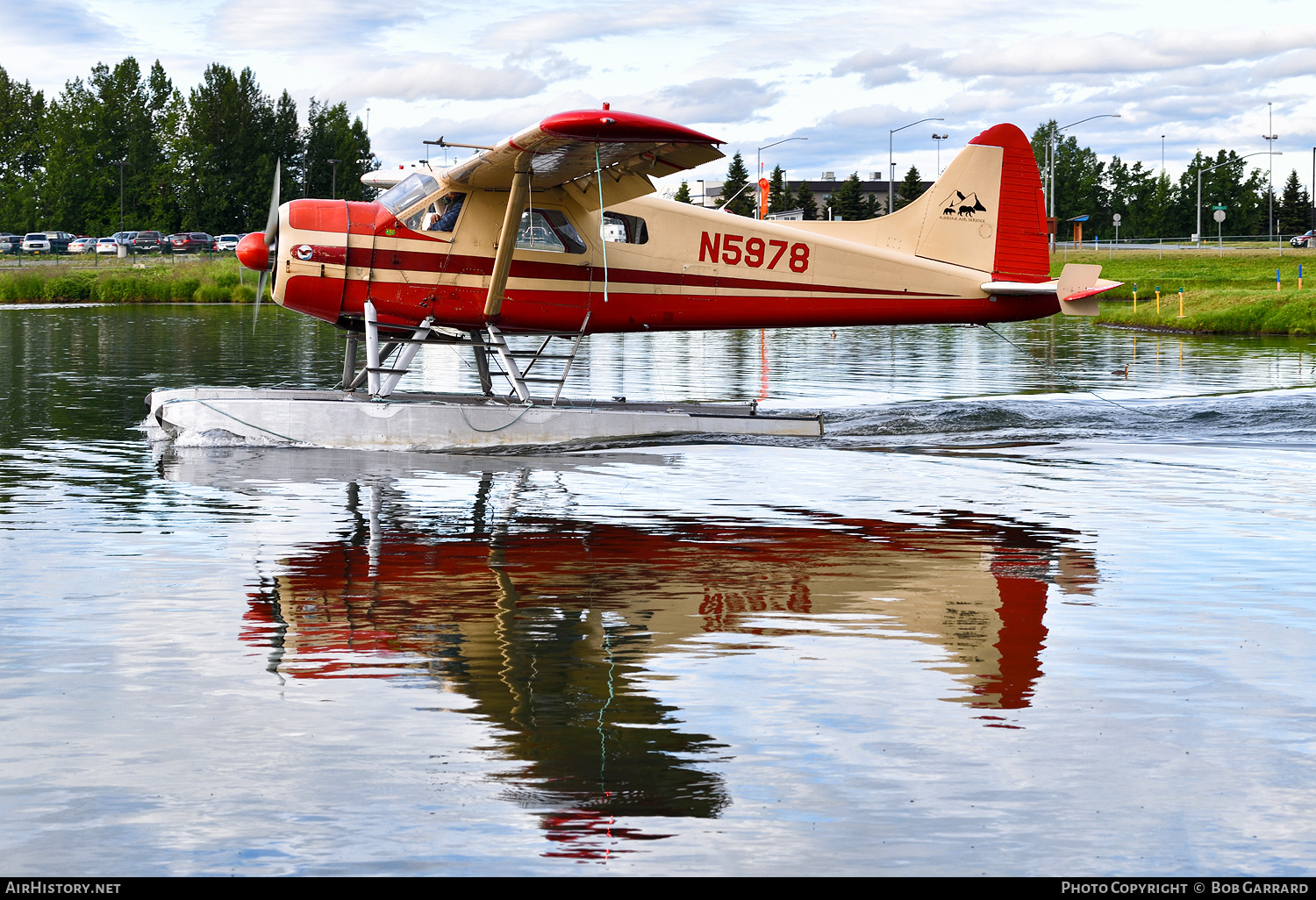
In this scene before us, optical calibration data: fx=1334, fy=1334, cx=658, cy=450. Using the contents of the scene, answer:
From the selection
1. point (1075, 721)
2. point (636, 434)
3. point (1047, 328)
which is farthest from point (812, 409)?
point (1047, 328)

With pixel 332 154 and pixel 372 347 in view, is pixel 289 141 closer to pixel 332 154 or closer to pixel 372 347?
pixel 332 154

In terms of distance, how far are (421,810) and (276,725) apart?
111cm

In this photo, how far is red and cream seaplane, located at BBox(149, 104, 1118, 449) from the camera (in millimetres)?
14094

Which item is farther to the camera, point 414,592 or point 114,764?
point 414,592

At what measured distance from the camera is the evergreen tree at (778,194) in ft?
339

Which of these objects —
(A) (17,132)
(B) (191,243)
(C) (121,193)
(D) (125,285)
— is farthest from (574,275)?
(A) (17,132)

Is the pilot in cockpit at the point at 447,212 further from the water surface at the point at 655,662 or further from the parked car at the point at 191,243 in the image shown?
the parked car at the point at 191,243

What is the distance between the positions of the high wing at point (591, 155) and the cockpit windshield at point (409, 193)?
0.94ft

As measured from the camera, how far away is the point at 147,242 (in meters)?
84.6

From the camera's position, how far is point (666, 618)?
23.6ft

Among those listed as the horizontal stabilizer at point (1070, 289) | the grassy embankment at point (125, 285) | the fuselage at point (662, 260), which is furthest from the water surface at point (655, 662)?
the grassy embankment at point (125, 285)

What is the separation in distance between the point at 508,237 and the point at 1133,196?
455 ft

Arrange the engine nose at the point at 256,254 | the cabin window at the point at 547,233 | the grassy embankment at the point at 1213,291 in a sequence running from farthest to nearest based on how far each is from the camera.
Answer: the grassy embankment at the point at 1213,291 < the cabin window at the point at 547,233 < the engine nose at the point at 256,254

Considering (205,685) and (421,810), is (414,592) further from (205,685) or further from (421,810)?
(421,810)
